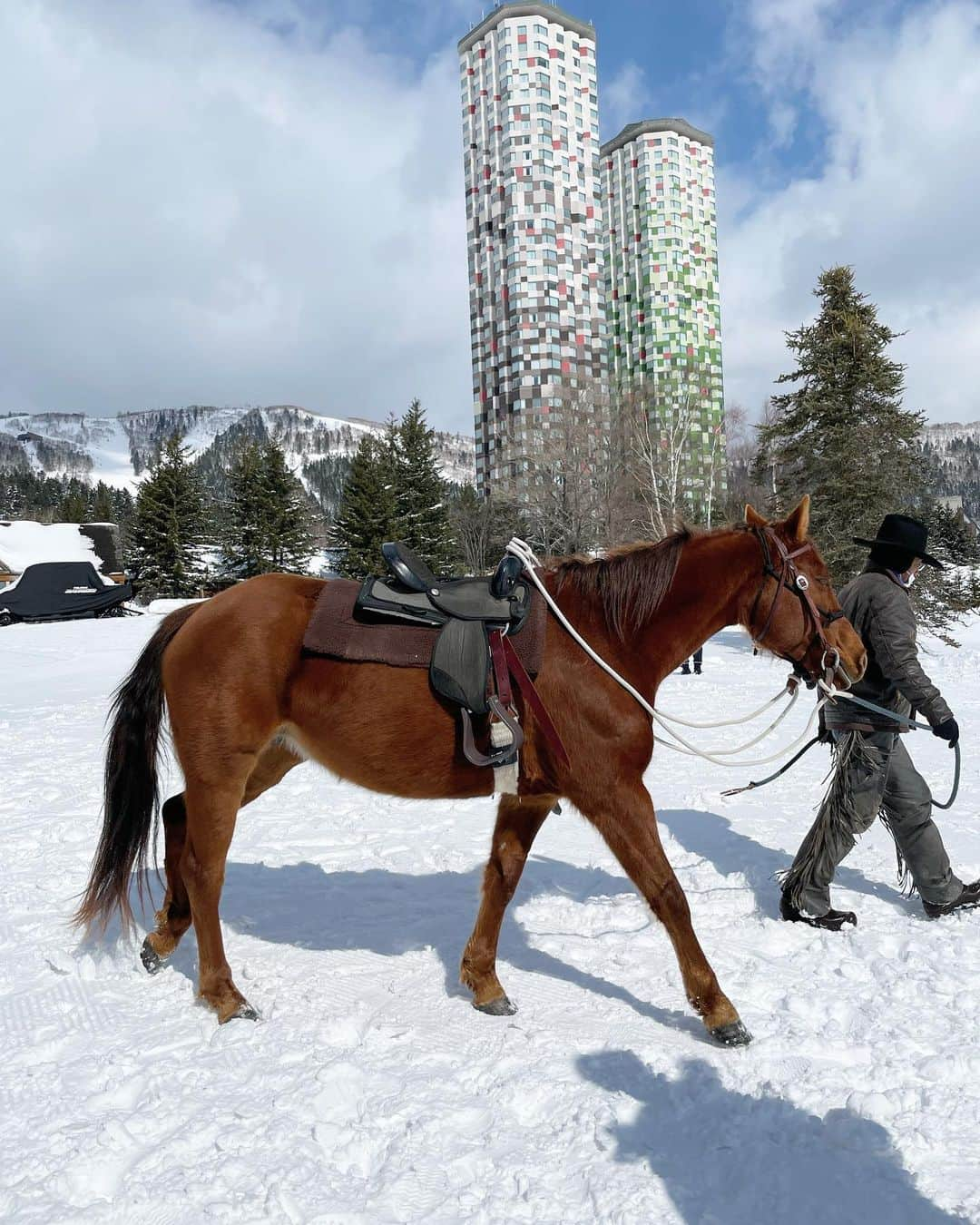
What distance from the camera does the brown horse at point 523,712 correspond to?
3320 millimetres

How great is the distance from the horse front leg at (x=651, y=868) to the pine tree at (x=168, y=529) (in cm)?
3631

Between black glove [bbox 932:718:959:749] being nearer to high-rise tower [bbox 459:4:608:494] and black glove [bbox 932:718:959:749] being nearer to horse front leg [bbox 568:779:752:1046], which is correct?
horse front leg [bbox 568:779:752:1046]

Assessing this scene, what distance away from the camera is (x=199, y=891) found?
3.54 m

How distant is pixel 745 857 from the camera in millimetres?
5121

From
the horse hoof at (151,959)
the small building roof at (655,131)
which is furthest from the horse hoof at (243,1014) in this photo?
Result: the small building roof at (655,131)

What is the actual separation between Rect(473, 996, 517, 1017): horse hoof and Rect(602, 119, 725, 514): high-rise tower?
5415 cm

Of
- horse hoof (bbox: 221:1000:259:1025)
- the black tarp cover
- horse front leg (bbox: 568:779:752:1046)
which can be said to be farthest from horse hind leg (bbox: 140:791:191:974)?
the black tarp cover

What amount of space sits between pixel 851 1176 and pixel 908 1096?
1.51ft

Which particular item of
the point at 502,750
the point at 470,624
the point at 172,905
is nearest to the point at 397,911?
the point at 172,905

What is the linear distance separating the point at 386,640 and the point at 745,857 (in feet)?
9.94

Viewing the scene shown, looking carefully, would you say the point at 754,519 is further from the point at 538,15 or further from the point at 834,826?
the point at 538,15

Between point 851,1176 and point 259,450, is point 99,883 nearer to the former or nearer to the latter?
point 851,1176

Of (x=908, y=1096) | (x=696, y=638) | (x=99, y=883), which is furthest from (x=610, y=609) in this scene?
(x=99, y=883)

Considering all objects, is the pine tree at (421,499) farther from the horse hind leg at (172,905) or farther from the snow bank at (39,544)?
the horse hind leg at (172,905)
